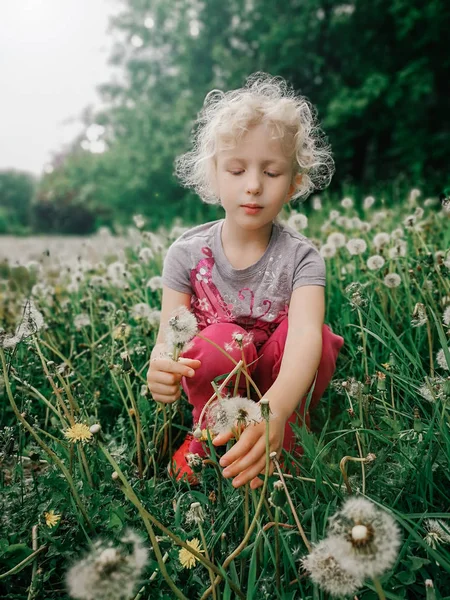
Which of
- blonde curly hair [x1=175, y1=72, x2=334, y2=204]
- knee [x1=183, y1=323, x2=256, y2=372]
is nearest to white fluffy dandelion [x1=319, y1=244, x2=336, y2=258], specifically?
blonde curly hair [x1=175, y1=72, x2=334, y2=204]

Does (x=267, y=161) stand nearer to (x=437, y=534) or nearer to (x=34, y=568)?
(x=437, y=534)

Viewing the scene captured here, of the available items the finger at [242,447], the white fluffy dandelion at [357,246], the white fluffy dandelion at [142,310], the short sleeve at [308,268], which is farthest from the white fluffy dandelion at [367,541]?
the white fluffy dandelion at [357,246]

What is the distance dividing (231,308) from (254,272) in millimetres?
145

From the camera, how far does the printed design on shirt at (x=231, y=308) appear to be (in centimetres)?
183

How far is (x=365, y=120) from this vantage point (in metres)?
8.92

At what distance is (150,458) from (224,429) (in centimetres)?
54

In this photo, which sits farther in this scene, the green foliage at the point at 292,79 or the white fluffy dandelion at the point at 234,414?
the green foliage at the point at 292,79

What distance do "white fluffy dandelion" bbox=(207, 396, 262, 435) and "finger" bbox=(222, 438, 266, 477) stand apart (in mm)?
73

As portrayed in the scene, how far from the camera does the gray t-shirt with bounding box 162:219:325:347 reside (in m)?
1.81

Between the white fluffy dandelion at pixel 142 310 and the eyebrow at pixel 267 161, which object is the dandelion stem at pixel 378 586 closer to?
the eyebrow at pixel 267 161

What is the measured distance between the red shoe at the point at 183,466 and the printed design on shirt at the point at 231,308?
16.0 inches

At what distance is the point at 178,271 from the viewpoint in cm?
187

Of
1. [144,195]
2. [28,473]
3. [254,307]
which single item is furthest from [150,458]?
[144,195]

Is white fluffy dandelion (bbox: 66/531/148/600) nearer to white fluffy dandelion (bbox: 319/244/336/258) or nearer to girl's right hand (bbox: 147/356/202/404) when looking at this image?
girl's right hand (bbox: 147/356/202/404)
